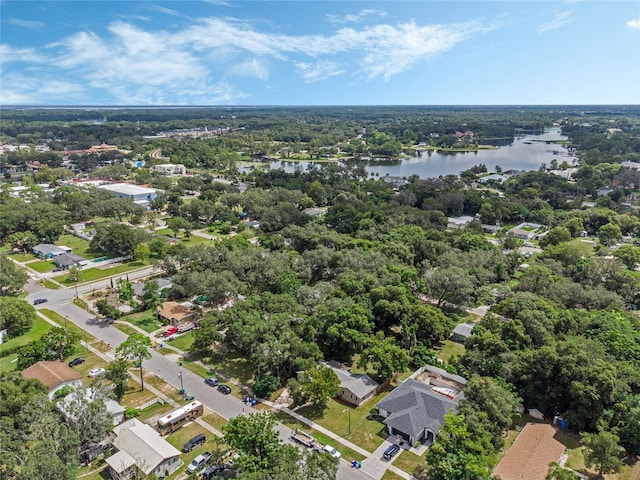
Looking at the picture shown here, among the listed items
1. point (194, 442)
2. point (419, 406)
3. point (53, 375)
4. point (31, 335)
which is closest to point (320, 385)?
point (419, 406)

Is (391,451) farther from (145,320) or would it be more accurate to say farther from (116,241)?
(116,241)

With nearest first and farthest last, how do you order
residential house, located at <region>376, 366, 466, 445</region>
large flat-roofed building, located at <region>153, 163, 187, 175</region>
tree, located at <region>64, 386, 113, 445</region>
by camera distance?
tree, located at <region>64, 386, 113, 445</region> → residential house, located at <region>376, 366, 466, 445</region> → large flat-roofed building, located at <region>153, 163, 187, 175</region>

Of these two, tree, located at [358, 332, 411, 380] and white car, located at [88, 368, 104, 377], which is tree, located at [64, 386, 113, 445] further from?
tree, located at [358, 332, 411, 380]

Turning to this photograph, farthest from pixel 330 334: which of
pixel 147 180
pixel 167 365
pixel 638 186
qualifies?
pixel 638 186

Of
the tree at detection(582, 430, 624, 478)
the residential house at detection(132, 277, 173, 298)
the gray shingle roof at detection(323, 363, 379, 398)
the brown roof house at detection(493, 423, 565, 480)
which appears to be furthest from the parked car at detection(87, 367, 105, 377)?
the tree at detection(582, 430, 624, 478)

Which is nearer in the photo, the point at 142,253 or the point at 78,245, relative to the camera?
the point at 142,253

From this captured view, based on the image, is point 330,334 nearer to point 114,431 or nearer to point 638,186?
point 114,431

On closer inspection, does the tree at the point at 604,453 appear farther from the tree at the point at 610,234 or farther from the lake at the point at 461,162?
the lake at the point at 461,162
